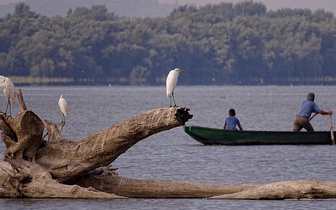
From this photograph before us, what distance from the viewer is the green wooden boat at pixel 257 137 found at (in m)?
30.7

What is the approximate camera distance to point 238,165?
87.0 ft

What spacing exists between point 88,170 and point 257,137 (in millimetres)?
14171

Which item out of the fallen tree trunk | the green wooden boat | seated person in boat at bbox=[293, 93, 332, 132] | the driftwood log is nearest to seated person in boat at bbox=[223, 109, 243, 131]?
the green wooden boat

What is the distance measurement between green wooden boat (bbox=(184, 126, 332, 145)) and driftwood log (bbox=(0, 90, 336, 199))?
41.4 ft

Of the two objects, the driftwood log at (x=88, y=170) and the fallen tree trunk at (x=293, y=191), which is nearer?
the fallen tree trunk at (x=293, y=191)

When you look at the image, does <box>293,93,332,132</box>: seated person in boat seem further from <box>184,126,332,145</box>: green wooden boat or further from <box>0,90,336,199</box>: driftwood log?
<box>0,90,336,199</box>: driftwood log

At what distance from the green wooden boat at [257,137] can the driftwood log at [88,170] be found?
→ 12619 mm

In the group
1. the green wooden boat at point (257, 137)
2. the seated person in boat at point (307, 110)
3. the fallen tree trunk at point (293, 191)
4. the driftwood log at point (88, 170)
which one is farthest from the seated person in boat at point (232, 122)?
the fallen tree trunk at point (293, 191)

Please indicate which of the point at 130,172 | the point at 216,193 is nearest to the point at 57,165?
the point at 216,193

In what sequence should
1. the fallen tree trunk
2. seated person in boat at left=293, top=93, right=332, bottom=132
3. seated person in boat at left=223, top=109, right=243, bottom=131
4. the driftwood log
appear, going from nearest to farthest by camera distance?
1. the fallen tree trunk
2. the driftwood log
3. seated person in boat at left=293, top=93, right=332, bottom=132
4. seated person in boat at left=223, top=109, right=243, bottom=131

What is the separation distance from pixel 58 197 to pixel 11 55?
564ft

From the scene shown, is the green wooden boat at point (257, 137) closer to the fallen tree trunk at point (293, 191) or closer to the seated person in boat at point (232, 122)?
the seated person in boat at point (232, 122)

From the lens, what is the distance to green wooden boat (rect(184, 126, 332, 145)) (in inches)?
1208

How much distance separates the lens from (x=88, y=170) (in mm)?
17500
